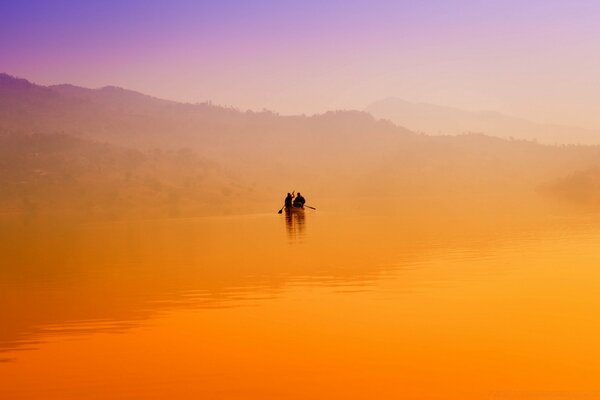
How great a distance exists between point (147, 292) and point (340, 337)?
38.5 feet

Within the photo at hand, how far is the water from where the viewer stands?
588 inches

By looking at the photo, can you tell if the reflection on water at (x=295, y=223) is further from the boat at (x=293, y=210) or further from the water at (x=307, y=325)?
the water at (x=307, y=325)

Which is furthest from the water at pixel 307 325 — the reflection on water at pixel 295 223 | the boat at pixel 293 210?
the boat at pixel 293 210

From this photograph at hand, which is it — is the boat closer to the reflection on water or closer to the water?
the reflection on water

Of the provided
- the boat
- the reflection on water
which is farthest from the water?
the boat

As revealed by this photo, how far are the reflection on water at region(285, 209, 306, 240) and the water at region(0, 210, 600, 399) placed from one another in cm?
1600

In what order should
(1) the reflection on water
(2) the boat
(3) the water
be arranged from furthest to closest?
(2) the boat → (1) the reflection on water → (3) the water

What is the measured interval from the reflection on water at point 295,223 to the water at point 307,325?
16.0 metres

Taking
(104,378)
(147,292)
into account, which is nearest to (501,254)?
(147,292)

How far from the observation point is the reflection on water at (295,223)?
58.3m

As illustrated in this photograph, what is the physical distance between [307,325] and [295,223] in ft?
178

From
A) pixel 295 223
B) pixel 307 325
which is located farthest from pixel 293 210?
pixel 307 325

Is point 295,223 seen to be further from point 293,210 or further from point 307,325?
point 307,325

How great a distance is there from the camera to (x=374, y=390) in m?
14.3
